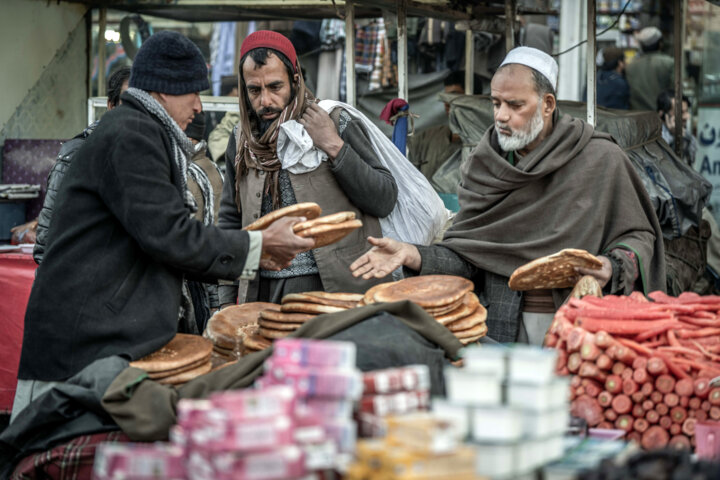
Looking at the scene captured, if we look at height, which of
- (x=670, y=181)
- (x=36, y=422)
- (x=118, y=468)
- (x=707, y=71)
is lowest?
(x=36, y=422)

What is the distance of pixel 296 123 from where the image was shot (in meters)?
3.87

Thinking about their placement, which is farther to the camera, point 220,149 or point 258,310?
point 220,149

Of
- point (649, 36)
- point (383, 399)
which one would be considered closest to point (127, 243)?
point (383, 399)

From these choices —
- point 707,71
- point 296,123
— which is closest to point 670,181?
point 707,71

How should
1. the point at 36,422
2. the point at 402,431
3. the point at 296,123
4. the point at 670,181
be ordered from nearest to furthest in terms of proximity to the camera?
the point at 402,431
the point at 36,422
the point at 296,123
the point at 670,181

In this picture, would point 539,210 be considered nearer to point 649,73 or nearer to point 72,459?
point 72,459

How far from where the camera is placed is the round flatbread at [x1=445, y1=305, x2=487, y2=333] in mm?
3320

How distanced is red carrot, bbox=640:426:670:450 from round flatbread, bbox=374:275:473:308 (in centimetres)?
84

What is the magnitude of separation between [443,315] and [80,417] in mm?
1354

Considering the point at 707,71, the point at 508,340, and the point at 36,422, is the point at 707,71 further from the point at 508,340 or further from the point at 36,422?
the point at 36,422

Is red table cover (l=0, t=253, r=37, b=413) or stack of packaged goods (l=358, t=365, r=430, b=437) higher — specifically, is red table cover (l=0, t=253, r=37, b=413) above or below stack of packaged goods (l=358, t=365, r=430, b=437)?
below

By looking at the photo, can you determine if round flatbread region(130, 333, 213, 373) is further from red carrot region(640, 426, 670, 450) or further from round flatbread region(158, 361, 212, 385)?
red carrot region(640, 426, 670, 450)

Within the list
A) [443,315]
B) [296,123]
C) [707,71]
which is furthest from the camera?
[707,71]

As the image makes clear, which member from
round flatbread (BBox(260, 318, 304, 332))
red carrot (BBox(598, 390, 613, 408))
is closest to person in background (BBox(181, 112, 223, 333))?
round flatbread (BBox(260, 318, 304, 332))
